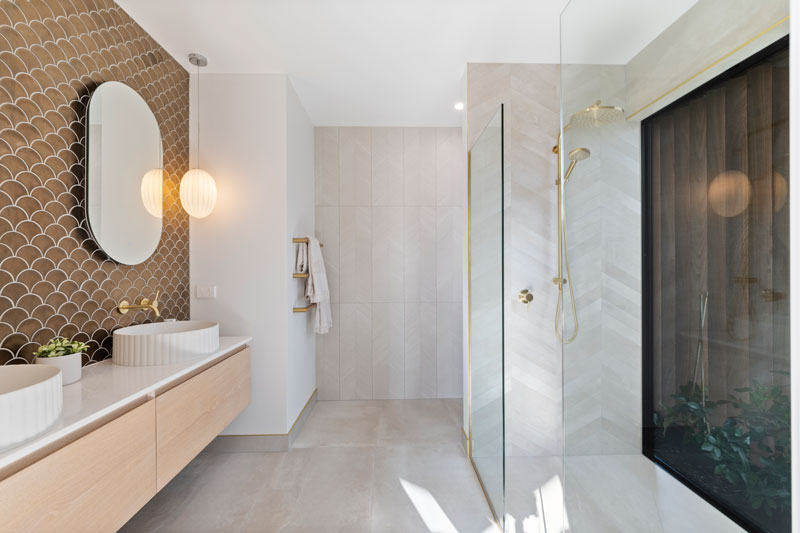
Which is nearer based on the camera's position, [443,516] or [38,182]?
[38,182]

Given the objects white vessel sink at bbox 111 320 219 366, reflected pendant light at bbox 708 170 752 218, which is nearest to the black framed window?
reflected pendant light at bbox 708 170 752 218

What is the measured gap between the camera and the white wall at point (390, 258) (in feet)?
11.4

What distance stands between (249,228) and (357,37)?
130 cm

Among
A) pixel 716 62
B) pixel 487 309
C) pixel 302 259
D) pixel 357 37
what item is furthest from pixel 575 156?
pixel 302 259

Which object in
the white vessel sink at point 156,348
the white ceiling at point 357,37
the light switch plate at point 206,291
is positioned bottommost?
the white vessel sink at point 156,348

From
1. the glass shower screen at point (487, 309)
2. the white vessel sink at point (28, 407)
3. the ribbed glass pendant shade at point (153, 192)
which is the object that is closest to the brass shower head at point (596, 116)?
the glass shower screen at point (487, 309)

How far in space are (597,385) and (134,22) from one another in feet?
8.69

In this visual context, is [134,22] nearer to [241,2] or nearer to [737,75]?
[241,2]

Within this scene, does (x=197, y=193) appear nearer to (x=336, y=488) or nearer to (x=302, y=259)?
(x=302, y=259)

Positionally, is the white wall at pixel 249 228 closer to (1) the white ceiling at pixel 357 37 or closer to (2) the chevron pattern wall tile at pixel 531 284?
(1) the white ceiling at pixel 357 37

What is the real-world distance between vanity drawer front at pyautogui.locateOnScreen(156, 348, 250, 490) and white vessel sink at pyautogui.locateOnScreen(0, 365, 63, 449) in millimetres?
435

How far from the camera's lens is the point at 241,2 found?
Result: 6.25 feet

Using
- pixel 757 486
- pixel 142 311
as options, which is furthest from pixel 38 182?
pixel 757 486

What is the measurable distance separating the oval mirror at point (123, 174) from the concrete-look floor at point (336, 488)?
1.26m
